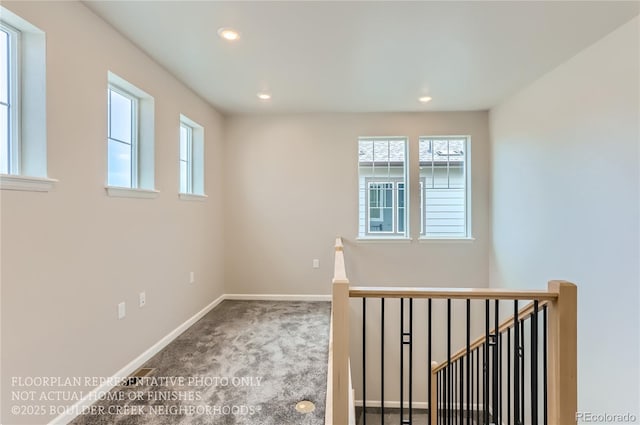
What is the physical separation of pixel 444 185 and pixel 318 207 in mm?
1854

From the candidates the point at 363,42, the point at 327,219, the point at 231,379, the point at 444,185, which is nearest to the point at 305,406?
the point at 231,379

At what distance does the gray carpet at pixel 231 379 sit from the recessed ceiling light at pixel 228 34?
256 cm

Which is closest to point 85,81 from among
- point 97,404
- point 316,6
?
point 316,6

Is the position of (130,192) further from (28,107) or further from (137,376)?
(137,376)

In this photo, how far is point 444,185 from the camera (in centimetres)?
468

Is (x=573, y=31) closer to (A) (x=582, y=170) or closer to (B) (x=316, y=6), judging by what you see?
(A) (x=582, y=170)

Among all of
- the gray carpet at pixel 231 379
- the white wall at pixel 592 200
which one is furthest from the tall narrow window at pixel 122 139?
the white wall at pixel 592 200

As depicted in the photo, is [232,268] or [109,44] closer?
[109,44]

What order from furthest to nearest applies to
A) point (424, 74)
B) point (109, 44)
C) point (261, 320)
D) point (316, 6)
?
1. point (261, 320)
2. point (424, 74)
3. point (109, 44)
4. point (316, 6)

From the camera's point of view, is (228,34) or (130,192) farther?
(130,192)

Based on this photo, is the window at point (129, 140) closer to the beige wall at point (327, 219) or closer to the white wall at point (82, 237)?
the white wall at point (82, 237)

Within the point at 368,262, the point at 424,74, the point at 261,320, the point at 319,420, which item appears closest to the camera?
the point at 319,420

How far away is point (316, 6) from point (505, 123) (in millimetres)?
3021

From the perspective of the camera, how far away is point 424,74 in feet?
10.4
